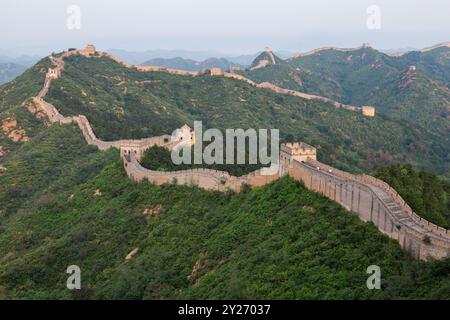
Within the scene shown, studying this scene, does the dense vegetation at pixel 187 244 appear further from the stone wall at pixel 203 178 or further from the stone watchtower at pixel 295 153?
the stone watchtower at pixel 295 153

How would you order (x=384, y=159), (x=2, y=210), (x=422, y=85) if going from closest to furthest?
(x=2, y=210) < (x=384, y=159) < (x=422, y=85)

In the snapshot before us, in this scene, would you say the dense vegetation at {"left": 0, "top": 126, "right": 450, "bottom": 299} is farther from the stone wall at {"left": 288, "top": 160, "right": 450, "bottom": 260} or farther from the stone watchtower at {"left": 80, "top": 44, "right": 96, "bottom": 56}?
the stone watchtower at {"left": 80, "top": 44, "right": 96, "bottom": 56}

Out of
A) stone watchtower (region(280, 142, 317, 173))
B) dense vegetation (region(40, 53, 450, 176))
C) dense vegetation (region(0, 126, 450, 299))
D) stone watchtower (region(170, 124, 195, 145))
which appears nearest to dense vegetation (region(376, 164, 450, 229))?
dense vegetation (region(0, 126, 450, 299))

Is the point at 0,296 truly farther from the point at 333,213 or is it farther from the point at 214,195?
the point at 333,213

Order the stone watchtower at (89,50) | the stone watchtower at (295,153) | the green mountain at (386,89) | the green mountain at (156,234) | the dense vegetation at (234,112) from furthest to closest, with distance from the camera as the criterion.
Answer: the green mountain at (386,89), the stone watchtower at (89,50), the dense vegetation at (234,112), the stone watchtower at (295,153), the green mountain at (156,234)

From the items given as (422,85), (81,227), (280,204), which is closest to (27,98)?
(81,227)
